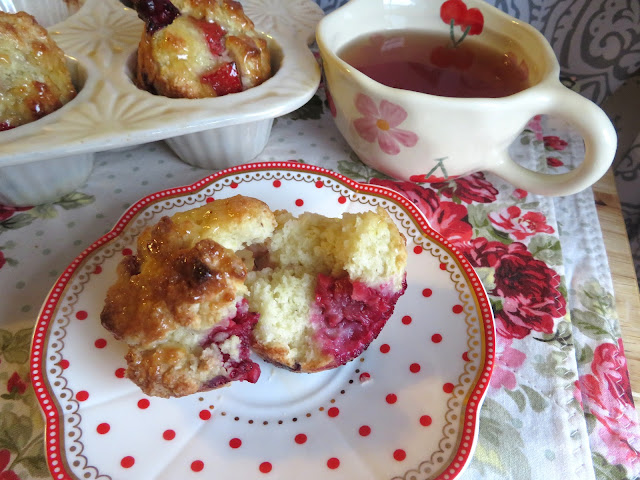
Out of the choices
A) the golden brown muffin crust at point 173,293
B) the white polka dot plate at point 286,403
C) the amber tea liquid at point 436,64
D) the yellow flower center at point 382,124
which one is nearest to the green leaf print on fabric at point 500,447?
the white polka dot plate at point 286,403

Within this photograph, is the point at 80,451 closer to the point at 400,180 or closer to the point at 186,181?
the point at 186,181

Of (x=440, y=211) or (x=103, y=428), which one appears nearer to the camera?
(x=103, y=428)

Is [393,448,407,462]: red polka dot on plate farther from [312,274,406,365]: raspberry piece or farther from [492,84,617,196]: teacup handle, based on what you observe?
[492,84,617,196]: teacup handle

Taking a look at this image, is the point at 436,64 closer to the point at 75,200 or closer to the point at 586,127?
the point at 586,127

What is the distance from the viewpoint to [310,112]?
4.69 feet

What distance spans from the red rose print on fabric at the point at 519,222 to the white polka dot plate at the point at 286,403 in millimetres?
270

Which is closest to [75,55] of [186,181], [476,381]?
[186,181]

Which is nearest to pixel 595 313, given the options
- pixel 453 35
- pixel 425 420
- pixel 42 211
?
pixel 425 420

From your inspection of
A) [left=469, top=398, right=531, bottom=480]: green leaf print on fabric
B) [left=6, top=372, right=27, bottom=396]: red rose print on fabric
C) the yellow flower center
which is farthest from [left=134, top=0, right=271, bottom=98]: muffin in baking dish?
[left=469, top=398, right=531, bottom=480]: green leaf print on fabric

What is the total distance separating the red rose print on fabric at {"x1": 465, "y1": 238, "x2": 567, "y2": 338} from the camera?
39.5 inches

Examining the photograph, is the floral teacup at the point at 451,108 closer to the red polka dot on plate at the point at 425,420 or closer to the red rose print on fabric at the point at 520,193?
the red rose print on fabric at the point at 520,193

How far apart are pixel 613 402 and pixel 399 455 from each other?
1.58ft

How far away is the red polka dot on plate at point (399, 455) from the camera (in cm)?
76

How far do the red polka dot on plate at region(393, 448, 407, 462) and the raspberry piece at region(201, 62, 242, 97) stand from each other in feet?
2.70
